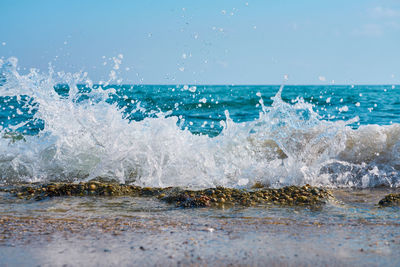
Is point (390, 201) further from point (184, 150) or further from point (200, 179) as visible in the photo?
point (184, 150)

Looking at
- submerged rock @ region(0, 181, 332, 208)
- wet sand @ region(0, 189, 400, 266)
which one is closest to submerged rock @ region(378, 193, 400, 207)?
wet sand @ region(0, 189, 400, 266)

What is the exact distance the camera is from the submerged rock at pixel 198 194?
343 centimetres

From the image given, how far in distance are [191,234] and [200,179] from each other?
2027mm

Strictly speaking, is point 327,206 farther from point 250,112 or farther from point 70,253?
point 250,112

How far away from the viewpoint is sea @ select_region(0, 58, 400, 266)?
2.19m

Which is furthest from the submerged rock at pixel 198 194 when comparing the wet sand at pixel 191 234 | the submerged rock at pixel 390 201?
the submerged rock at pixel 390 201

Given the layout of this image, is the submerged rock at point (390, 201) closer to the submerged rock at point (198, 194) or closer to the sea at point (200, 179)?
the sea at point (200, 179)

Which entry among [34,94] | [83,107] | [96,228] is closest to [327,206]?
[96,228]

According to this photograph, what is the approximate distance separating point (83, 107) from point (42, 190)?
1.99 m

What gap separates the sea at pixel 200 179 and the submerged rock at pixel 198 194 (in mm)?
140

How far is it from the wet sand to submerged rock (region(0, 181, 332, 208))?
0.39 feet

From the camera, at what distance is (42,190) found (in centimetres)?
380

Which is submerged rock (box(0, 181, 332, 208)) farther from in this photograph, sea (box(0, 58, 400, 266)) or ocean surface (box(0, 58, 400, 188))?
ocean surface (box(0, 58, 400, 188))

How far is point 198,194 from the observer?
138 inches
